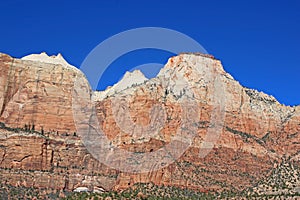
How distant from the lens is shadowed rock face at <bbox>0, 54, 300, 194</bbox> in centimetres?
14625

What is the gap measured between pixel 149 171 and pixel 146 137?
11.7 meters

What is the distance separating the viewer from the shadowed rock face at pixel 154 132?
146250mm

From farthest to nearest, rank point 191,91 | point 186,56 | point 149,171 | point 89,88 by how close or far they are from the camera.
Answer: point 89,88, point 186,56, point 191,91, point 149,171

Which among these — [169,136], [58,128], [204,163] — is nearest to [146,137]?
[169,136]

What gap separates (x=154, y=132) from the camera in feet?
495

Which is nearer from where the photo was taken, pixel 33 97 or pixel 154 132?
pixel 154 132

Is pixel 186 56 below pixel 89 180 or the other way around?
the other way around

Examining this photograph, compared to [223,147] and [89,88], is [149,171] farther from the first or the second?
[89,88]

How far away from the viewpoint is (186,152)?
147875 millimetres

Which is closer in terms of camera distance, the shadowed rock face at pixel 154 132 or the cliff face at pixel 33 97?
the shadowed rock face at pixel 154 132

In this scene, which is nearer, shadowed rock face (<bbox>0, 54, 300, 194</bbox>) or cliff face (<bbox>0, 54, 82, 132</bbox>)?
shadowed rock face (<bbox>0, 54, 300, 194</bbox>)

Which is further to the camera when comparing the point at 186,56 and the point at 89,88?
the point at 89,88

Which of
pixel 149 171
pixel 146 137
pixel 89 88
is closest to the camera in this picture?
pixel 149 171

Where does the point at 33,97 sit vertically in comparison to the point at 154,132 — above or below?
above
